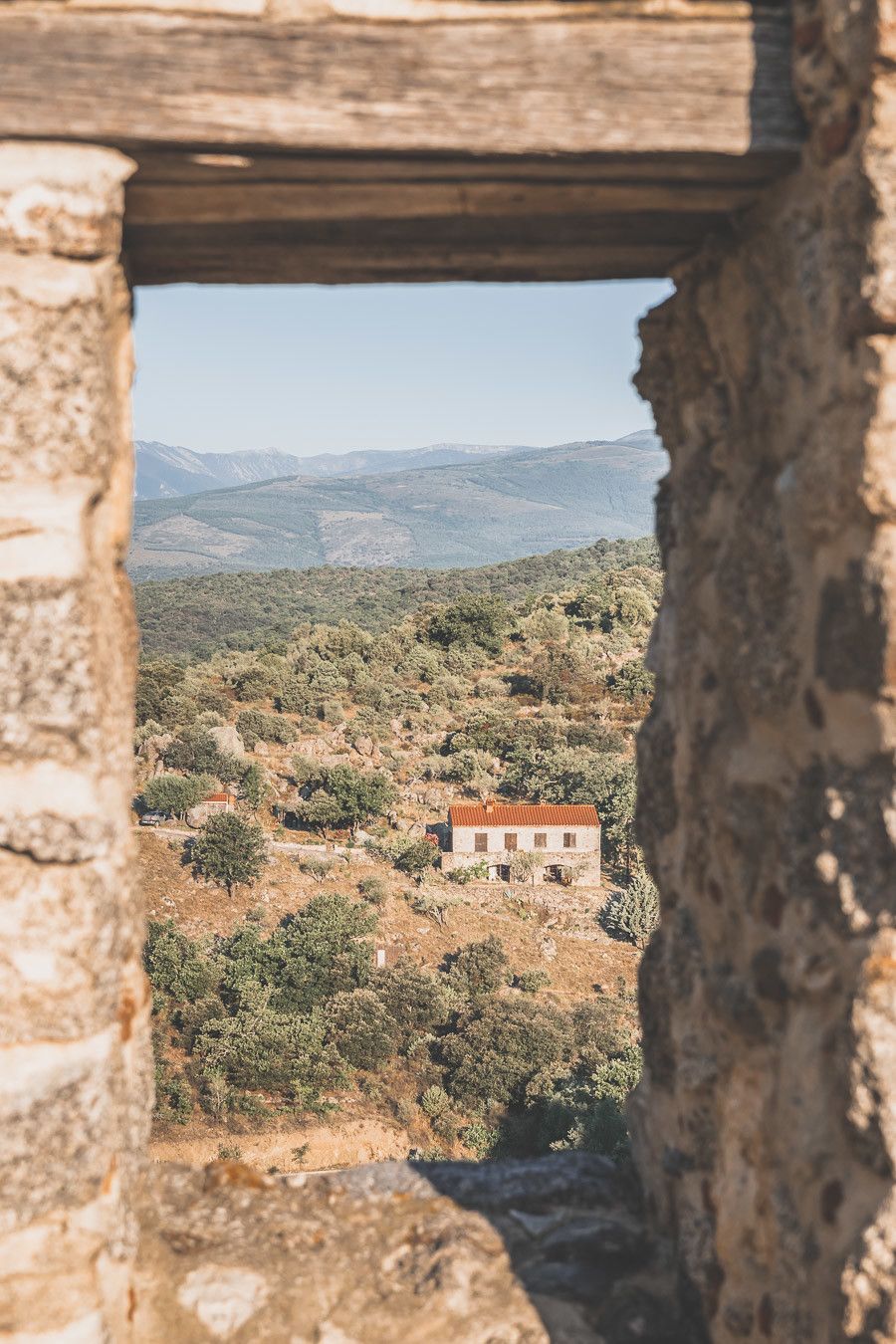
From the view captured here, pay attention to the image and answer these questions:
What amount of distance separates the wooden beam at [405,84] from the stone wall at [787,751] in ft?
0.37

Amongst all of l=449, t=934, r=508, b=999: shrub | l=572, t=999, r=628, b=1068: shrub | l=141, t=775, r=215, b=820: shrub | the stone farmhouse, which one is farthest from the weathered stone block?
l=141, t=775, r=215, b=820: shrub

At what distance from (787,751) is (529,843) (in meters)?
16.2

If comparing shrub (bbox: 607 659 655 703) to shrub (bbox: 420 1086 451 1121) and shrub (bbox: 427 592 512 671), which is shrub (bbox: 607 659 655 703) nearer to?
shrub (bbox: 427 592 512 671)

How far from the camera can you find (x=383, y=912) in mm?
15711

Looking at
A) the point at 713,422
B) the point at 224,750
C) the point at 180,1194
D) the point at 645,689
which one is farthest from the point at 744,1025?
the point at 645,689

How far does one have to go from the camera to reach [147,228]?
1.84 meters

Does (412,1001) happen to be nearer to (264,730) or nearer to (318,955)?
(318,955)

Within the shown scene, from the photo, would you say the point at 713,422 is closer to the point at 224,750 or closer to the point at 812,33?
the point at 812,33

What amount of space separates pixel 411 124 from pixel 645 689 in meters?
22.8

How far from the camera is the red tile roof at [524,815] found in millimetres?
17688

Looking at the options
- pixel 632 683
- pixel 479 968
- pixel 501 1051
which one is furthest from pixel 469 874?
pixel 632 683

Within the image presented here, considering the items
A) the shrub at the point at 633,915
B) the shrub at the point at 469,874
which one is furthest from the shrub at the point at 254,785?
the shrub at the point at 633,915

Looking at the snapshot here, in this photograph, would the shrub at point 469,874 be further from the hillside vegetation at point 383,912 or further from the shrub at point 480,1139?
the shrub at point 480,1139

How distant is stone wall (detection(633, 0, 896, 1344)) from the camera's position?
1416 millimetres
